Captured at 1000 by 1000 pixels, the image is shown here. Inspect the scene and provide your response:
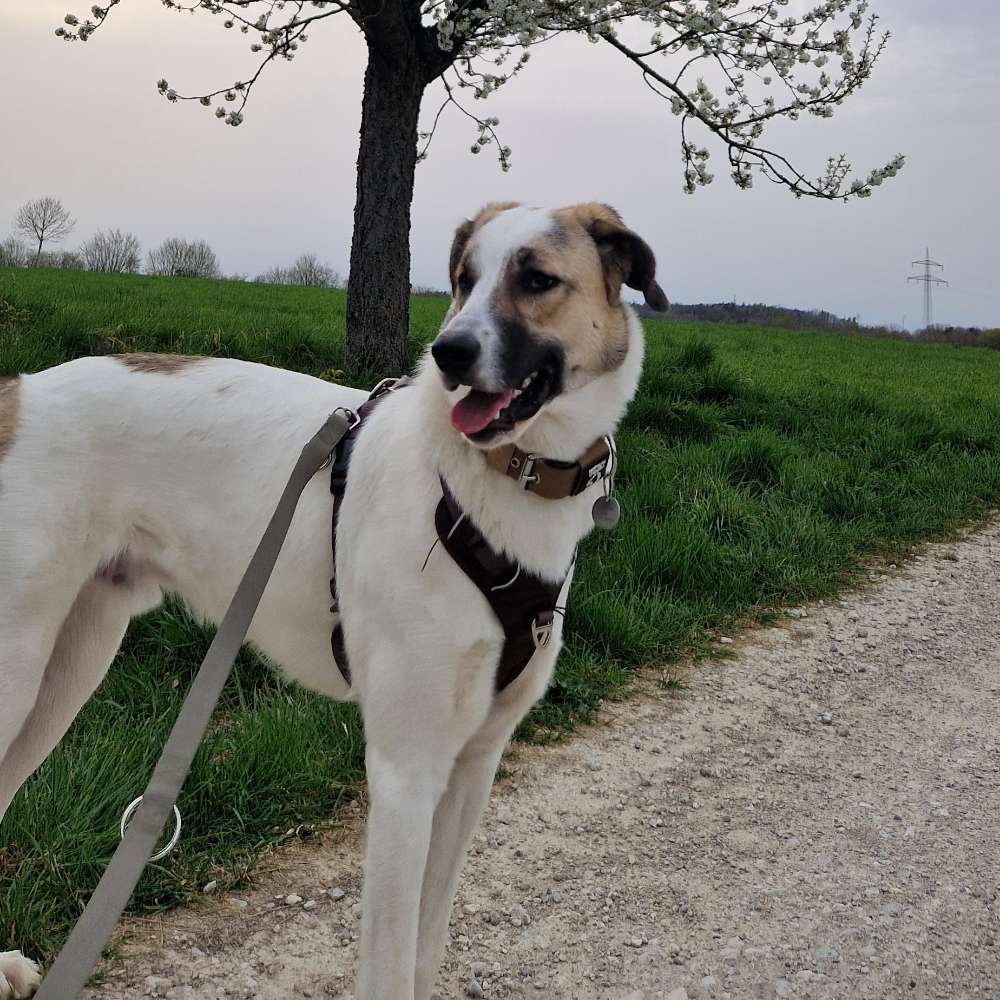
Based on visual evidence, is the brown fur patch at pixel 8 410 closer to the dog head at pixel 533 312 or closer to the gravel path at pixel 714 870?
the dog head at pixel 533 312

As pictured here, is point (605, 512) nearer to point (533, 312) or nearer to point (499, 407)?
point (499, 407)

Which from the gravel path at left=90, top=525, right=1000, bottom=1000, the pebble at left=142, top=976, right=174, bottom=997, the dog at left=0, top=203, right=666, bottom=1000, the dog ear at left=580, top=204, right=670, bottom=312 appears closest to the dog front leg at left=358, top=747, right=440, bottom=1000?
the dog at left=0, top=203, right=666, bottom=1000

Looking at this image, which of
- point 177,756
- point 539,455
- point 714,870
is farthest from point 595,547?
point 177,756

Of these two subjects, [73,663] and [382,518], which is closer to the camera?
[382,518]

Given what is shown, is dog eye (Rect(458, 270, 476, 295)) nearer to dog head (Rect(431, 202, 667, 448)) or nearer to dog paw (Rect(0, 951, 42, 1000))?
dog head (Rect(431, 202, 667, 448))

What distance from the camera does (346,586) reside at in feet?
8.01

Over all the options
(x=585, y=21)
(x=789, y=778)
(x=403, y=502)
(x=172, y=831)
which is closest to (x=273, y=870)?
(x=172, y=831)

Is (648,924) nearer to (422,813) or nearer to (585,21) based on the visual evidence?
(422,813)

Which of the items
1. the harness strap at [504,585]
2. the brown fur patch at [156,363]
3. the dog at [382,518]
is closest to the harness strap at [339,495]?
the dog at [382,518]

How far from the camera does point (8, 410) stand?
254cm

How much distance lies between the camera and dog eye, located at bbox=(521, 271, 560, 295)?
2.49 metres

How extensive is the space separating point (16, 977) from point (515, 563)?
1664 millimetres

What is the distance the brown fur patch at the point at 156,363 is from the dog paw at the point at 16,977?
155 centimetres

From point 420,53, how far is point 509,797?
19.9 feet
